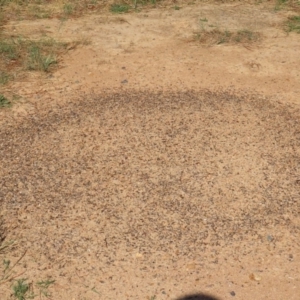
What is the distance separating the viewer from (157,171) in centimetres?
465

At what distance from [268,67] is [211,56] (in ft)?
2.32

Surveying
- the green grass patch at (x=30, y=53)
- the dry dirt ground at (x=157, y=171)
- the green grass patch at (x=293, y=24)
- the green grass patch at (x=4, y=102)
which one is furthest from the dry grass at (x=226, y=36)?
the green grass patch at (x=4, y=102)

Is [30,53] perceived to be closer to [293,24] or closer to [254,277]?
[293,24]

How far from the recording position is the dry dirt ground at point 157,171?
3756 mm

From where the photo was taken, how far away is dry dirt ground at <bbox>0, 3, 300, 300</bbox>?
12.3ft

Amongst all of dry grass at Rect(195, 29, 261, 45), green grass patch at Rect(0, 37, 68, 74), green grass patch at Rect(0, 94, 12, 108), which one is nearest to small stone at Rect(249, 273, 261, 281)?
green grass patch at Rect(0, 94, 12, 108)

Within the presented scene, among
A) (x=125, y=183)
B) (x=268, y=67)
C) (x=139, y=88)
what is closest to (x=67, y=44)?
(x=139, y=88)

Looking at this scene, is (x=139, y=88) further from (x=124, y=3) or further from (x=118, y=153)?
(x=124, y=3)

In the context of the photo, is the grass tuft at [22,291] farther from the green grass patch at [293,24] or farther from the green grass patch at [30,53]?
the green grass patch at [293,24]

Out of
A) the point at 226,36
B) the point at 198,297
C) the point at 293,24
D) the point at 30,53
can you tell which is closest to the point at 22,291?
the point at 198,297

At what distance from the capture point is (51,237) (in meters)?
3.98

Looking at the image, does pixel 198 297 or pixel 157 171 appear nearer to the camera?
pixel 198 297

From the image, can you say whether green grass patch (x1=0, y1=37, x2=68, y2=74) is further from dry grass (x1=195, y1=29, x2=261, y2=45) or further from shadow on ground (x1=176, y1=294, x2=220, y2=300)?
shadow on ground (x1=176, y1=294, x2=220, y2=300)

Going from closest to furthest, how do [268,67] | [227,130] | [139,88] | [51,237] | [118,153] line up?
1. [51,237]
2. [118,153]
3. [227,130]
4. [139,88]
5. [268,67]
